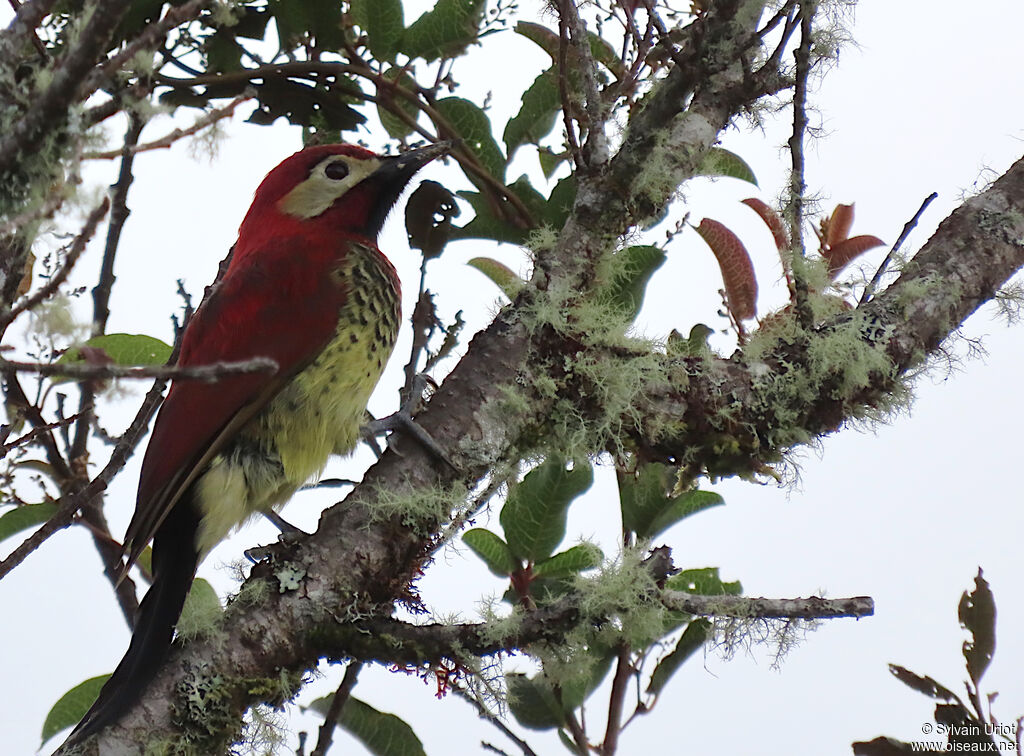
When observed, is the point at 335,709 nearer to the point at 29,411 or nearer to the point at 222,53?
the point at 29,411

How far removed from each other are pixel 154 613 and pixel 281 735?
270 mm

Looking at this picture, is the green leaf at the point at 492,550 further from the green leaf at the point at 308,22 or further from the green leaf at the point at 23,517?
the green leaf at the point at 308,22

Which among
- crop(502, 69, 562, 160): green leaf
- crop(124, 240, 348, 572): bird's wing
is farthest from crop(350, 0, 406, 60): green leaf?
crop(124, 240, 348, 572): bird's wing

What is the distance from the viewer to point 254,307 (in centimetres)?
230

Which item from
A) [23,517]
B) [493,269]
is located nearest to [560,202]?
[493,269]

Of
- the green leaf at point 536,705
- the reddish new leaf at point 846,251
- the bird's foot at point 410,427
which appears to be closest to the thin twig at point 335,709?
the green leaf at point 536,705

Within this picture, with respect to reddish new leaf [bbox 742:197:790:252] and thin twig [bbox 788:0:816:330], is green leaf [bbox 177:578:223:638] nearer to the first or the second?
thin twig [bbox 788:0:816:330]

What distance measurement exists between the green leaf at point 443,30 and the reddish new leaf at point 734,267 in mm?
619

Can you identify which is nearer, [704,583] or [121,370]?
[121,370]

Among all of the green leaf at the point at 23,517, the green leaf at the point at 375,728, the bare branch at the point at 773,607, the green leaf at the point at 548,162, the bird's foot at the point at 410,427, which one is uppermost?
the green leaf at the point at 548,162

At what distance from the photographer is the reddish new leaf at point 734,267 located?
6.99ft

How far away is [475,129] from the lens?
7.38ft

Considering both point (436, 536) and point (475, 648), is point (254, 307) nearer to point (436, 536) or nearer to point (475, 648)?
point (436, 536)

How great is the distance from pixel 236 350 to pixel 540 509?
0.73 meters
